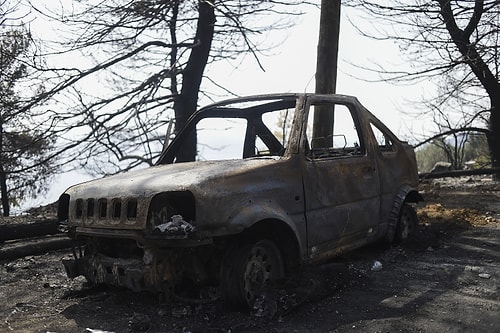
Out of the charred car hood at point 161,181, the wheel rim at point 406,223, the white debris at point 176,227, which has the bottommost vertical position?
the wheel rim at point 406,223

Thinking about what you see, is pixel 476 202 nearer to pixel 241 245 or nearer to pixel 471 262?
pixel 471 262

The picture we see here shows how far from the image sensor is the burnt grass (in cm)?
366

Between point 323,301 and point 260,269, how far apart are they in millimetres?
634

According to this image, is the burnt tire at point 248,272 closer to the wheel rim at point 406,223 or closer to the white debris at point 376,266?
the white debris at point 376,266

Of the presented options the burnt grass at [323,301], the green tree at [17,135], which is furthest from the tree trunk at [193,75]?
the burnt grass at [323,301]

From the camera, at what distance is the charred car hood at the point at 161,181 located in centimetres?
371

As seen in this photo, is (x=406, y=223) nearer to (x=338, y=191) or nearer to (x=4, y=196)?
(x=338, y=191)

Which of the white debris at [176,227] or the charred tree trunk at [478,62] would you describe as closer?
the white debris at [176,227]

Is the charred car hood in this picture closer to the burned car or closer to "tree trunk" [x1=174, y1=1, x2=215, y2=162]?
the burned car

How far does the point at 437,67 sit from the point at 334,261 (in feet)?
37.0

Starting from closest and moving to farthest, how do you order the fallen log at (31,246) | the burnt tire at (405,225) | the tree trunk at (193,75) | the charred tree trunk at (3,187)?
the burnt tire at (405,225)
the fallen log at (31,246)
the charred tree trunk at (3,187)
the tree trunk at (193,75)

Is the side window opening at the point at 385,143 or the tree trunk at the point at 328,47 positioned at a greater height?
the tree trunk at the point at 328,47

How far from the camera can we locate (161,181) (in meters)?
3.83

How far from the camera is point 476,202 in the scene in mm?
10234
